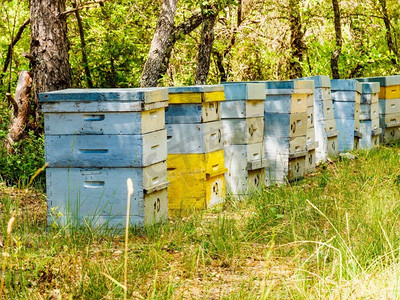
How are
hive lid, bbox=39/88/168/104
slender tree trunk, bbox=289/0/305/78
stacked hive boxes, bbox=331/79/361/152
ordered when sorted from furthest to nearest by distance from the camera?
slender tree trunk, bbox=289/0/305/78
stacked hive boxes, bbox=331/79/361/152
hive lid, bbox=39/88/168/104

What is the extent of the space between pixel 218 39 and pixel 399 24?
3.88m

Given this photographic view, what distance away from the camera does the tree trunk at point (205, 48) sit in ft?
31.0

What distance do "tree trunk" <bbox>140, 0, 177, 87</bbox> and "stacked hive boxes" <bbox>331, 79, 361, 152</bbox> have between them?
2294 millimetres

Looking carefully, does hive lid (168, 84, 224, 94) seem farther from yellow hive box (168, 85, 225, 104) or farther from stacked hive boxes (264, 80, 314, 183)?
stacked hive boxes (264, 80, 314, 183)

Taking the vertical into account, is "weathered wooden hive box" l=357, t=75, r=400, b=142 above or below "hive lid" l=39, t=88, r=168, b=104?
below

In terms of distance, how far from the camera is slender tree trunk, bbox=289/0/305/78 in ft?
42.8

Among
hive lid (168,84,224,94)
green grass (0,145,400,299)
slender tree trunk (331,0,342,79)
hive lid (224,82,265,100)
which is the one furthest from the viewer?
slender tree trunk (331,0,342,79)

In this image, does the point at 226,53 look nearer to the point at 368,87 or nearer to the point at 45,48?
the point at 368,87

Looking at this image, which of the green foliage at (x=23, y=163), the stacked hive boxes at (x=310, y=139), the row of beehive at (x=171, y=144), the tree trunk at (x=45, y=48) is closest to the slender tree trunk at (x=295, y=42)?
the row of beehive at (x=171, y=144)

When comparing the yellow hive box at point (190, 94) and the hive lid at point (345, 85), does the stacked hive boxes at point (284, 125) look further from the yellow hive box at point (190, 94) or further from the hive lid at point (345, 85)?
the hive lid at point (345, 85)

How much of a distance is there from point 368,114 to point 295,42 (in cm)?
541

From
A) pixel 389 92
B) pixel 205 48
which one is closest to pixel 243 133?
pixel 205 48

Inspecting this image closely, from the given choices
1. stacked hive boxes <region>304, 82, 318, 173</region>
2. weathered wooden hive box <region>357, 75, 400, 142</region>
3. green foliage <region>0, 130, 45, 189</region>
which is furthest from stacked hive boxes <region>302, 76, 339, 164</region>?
green foliage <region>0, 130, 45, 189</region>

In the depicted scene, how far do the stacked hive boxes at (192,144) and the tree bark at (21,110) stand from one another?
240cm
